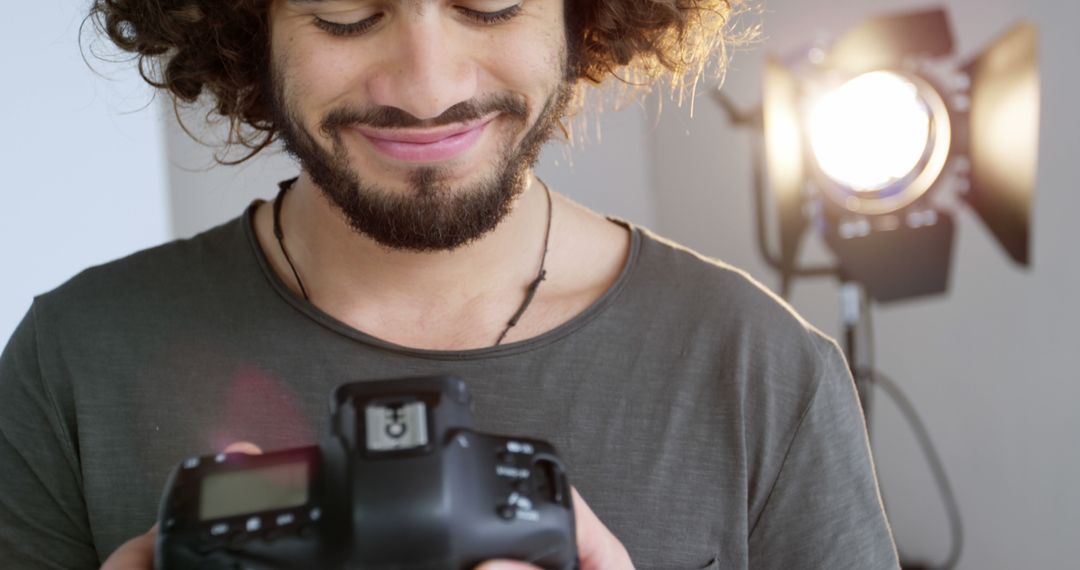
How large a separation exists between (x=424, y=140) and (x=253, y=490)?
357 millimetres

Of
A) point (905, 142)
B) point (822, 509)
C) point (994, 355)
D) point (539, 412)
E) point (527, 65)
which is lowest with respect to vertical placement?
point (994, 355)

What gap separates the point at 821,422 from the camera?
0.95m

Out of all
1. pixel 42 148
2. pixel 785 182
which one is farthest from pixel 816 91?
pixel 42 148

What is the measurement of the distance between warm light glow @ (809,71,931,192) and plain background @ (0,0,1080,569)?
0.66ft

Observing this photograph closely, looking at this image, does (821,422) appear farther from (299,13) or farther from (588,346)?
(299,13)

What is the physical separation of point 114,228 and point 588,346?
1.11 metres

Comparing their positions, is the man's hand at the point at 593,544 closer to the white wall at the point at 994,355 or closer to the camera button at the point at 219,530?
the camera button at the point at 219,530

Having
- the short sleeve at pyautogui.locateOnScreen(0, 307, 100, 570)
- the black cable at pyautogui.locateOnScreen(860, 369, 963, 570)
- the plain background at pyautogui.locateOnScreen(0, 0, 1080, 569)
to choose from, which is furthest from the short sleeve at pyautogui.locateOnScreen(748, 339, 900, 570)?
the black cable at pyautogui.locateOnScreen(860, 369, 963, 570)

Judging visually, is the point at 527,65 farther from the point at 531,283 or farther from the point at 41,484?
the point at 41,484

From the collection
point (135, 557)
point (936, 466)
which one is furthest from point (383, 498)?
point (936, 466)

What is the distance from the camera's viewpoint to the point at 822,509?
36.7 inches

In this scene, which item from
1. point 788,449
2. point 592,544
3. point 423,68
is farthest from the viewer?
point 788,449

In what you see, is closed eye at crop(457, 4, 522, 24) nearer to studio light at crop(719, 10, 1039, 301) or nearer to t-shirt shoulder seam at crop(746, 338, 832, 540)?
t-shirt shoulder seam at crop(746, 338, 832, 540)

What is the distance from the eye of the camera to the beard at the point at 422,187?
879mm
